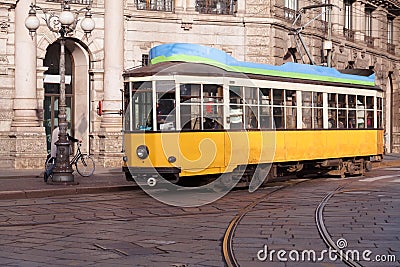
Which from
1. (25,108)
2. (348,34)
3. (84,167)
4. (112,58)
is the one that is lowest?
(84,167)

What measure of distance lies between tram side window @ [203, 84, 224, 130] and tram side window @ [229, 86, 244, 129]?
1.05ft

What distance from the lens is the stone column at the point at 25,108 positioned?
26.7 meters

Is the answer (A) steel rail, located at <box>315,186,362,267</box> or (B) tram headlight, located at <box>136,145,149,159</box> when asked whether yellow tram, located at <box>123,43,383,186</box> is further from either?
(A) steel rail, located at <box>315,186,362,267</box>

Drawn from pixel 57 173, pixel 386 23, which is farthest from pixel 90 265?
pixel 386 23

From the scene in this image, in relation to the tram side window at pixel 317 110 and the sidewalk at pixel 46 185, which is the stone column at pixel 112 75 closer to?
the sidewalk at pixel 46 185

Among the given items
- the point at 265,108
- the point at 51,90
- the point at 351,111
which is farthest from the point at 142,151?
the point at 51,90

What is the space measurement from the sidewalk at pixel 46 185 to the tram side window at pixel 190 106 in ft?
11.0

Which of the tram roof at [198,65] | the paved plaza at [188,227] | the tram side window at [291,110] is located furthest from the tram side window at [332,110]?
the paved plaza at [188,227]

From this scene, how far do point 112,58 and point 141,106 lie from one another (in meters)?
11.6

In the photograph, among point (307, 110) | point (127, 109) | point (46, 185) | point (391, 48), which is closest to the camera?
point (127, 109)

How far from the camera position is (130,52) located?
30.5 m

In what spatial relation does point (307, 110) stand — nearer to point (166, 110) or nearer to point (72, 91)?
point (166, 110)

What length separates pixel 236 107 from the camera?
18844 millimetres

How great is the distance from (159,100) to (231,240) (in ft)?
22.5
